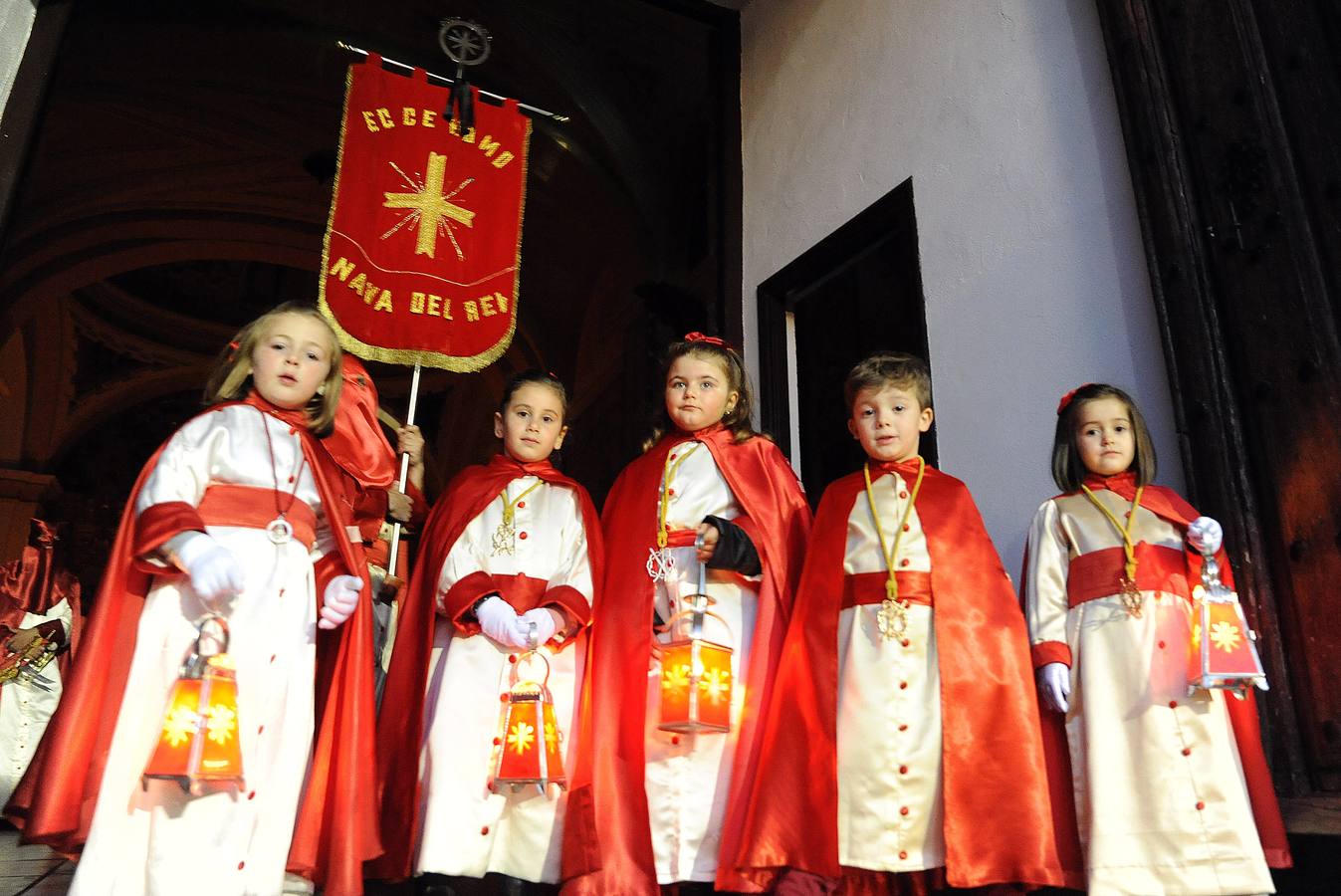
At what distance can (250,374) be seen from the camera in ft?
10.2

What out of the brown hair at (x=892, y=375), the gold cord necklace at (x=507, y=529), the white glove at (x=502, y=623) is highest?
the brown hair at (x=892, y=375)

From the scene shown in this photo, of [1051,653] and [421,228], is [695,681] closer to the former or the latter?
[1051,653]

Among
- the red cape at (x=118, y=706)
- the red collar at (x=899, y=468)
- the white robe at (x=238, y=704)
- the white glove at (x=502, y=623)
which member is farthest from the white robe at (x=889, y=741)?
the white robe at (x=238, y=704)

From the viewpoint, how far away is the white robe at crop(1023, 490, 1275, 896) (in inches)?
103

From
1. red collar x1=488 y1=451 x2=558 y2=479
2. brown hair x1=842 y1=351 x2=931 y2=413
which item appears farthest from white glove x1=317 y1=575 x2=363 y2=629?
brown hair x1=842 y1=351 x2=931 y2=413

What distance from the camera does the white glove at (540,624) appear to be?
3021mm

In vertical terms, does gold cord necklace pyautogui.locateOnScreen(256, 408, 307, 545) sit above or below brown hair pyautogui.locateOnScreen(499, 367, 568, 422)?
below

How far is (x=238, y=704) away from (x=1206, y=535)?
8.27ft

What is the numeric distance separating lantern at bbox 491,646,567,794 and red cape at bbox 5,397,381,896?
1.24ft

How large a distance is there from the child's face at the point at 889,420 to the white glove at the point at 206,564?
5.98 ft

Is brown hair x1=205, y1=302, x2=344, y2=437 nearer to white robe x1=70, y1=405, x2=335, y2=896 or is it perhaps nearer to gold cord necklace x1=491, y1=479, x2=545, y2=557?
white robe x1=70, y1=405, x2=335, y2=896

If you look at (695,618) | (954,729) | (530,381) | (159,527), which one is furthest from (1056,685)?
(159,527)

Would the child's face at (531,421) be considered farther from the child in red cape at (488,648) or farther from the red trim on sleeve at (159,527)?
the red trim on sleeve at (159,527)

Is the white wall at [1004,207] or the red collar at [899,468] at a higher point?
the white wall at [1004,207]
